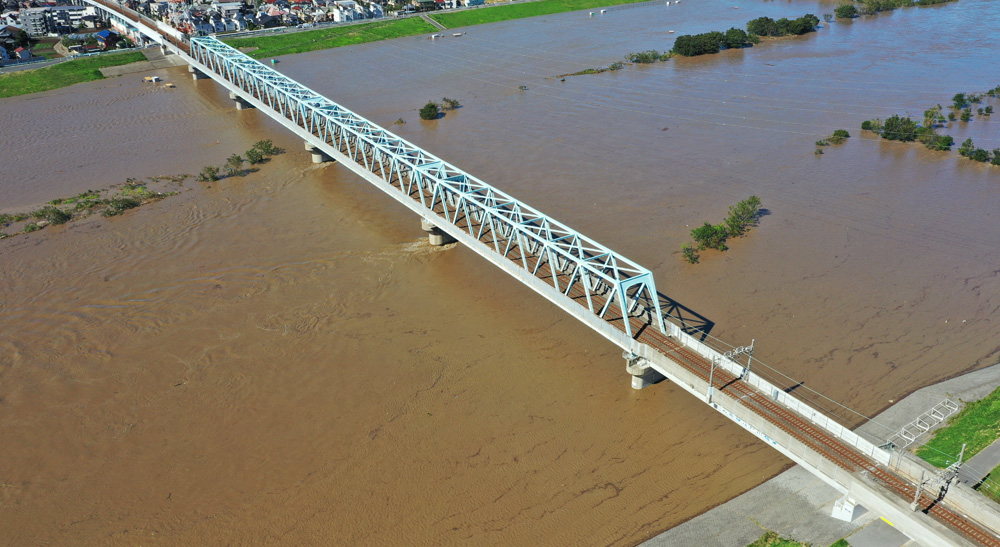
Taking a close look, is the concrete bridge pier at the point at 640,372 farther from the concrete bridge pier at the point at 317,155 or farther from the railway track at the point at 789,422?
the concrete bridge pier at the point at 317,155

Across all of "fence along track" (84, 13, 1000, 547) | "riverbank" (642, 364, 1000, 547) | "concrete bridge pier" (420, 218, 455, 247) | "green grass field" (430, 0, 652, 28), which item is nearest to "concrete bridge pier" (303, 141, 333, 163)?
"fence along track" (84, 13, 1000, 547)

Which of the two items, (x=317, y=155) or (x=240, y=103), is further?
(x=240, y=103)

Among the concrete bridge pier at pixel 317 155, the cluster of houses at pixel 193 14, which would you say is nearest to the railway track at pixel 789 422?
the concrete bridge pier at pixel 317 155

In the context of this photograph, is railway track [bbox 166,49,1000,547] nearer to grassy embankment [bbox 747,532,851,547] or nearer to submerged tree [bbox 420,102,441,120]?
grassy embankment [bbox 747,532,851,547]

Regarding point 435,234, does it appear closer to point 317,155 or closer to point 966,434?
point 317,155

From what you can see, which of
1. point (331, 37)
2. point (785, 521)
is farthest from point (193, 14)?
point (785, 521)

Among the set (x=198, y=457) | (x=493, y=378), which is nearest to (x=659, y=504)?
(x=493, y=378)
